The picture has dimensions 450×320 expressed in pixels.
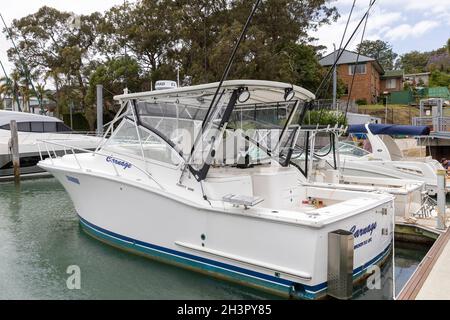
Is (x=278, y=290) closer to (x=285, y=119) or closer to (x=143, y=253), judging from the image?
(x=143, y=253)

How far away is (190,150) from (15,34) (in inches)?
1257

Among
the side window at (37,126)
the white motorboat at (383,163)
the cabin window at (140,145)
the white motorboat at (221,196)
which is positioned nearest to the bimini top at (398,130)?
the white motorboat at (383,163)

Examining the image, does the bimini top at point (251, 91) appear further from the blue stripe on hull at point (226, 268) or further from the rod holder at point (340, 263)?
the blue stripe on hull at point (226, 268)

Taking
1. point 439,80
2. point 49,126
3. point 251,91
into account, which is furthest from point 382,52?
point 251,91

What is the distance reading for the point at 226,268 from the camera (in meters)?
5.19

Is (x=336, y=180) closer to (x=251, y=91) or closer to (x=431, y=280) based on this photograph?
(x=251, y=91)

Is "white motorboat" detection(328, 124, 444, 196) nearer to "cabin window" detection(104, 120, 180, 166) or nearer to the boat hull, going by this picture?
the boat hull

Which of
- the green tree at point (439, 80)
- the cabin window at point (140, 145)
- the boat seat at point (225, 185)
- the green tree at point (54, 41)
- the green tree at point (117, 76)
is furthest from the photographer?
the green tree at point (439, 80)

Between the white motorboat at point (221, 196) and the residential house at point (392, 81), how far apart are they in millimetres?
38400

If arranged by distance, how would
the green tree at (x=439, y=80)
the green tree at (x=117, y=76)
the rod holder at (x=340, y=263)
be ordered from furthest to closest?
1. the green tree at (x=439, y=80)
2. the green tree at (x=117, y=76)
3. the rod holder at (x=340, y=263)

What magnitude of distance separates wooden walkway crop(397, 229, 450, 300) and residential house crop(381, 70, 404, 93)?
129ft

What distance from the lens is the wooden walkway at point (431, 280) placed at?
4143 mm
